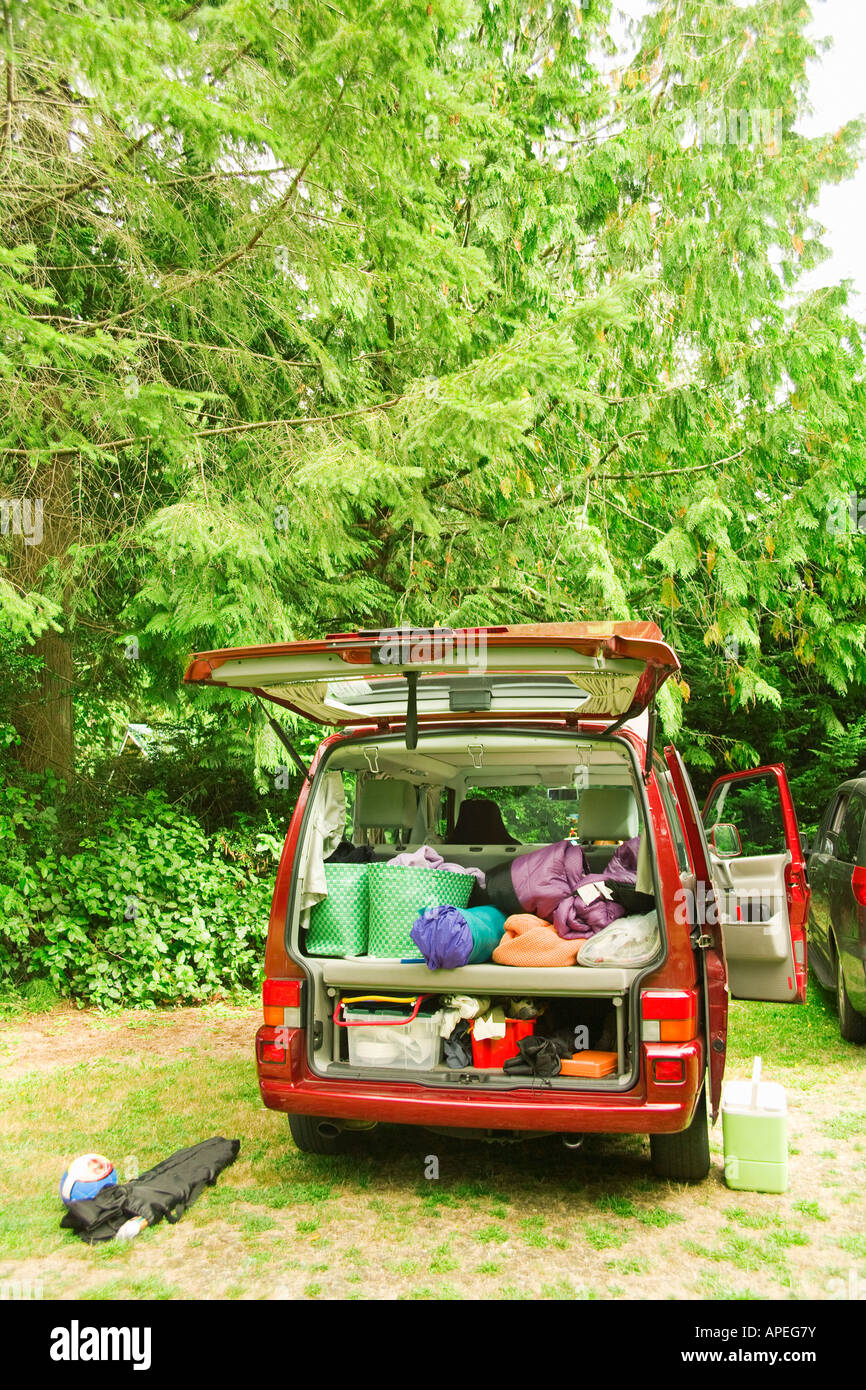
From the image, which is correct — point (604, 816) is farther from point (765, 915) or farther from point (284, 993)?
point (284, 993)

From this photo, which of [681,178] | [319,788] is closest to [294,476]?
[319,788]

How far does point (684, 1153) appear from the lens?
13.5 ft

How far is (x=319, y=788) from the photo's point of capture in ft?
14.5

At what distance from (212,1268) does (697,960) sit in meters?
2.03

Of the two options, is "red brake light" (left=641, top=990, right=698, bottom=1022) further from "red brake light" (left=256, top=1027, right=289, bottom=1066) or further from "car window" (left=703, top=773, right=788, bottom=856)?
"car window" (left=703, top=773, right=788, bottom=856)

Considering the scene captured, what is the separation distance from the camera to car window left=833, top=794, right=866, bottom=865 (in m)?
6.44

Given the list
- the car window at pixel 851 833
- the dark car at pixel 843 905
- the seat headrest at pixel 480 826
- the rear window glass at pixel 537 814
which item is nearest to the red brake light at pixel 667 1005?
the seat headrest at pixel 480 826

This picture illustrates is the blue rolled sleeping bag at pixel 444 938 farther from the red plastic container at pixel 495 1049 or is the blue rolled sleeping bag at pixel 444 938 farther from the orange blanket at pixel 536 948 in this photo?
the red plastic container at pixel 495 1049

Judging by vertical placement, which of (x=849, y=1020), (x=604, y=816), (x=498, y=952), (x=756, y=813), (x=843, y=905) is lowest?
(x=849, y=1020)

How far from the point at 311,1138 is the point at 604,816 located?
1.93 metres

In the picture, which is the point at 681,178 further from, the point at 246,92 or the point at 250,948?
the point at 250,948

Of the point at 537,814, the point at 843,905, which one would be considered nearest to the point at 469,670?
the point at 537,814

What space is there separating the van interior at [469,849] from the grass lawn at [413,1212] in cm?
56

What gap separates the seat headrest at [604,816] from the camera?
4531 mm
